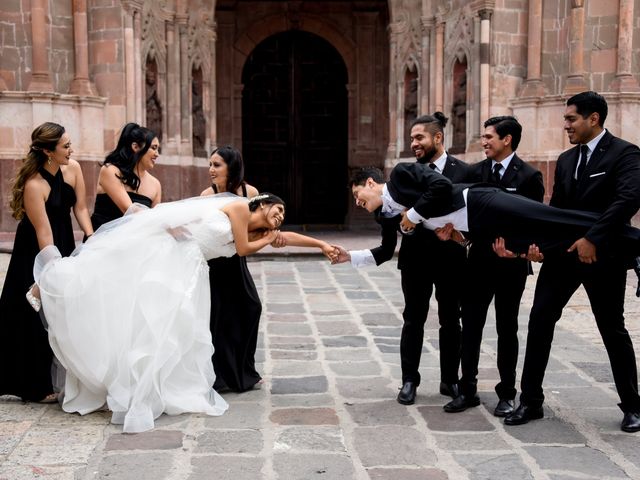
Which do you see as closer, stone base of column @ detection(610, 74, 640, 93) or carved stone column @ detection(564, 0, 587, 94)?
stone base of column @ detection(610, 74, 640, 93)

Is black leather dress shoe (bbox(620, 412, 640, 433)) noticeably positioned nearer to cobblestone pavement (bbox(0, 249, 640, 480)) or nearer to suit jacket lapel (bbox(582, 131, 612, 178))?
cobblestone pavement (bbox(0, 249, 640, 480))

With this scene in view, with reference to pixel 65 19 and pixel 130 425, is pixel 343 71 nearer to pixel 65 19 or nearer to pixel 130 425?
pixel 65 19

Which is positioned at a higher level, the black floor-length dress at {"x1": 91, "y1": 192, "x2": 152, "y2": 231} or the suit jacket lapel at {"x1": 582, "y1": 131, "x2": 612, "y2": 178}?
the suit jacket lapel at {"x1": 582, "y1": 131, "x2": 612, "y2": 178}

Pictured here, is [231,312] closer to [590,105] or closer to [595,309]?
[595,309]

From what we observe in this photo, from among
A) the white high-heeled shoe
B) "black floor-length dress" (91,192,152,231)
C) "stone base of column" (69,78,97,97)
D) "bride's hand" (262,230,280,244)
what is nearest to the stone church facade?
"stone base of column" (69,78,97,97)

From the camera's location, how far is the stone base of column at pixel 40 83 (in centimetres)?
1375

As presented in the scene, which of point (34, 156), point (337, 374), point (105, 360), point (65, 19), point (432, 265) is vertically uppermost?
point (65, 19)

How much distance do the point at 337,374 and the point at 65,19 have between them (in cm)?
1078

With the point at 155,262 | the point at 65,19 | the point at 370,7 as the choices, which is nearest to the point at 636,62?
the point at 370,7

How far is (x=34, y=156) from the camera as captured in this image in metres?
5.09

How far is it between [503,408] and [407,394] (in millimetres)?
620

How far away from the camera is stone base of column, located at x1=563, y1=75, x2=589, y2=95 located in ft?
44.3

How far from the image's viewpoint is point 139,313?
478cm

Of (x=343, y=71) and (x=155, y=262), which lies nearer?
(x=155, y=262)
